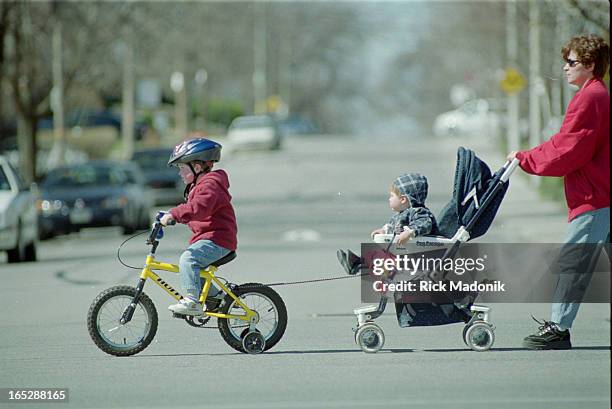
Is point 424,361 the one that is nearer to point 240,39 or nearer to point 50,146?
point 50,146

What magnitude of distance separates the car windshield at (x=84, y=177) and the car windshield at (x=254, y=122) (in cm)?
3553

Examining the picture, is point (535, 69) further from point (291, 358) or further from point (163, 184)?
point (291, 358)

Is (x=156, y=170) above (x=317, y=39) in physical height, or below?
below

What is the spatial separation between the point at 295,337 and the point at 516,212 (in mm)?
18335

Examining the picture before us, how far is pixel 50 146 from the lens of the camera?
52.7m

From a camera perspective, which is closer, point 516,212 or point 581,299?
point 581,299

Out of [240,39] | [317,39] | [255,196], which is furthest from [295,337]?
[317,39]

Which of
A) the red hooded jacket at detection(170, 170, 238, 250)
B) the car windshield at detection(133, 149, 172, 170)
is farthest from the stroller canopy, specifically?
the car windshield at detection(133, 149, 172, 170)

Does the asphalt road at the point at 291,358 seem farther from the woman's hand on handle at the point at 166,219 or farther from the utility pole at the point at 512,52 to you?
the utility pole at the point at 512,52

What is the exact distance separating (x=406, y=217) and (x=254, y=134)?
5437 cm

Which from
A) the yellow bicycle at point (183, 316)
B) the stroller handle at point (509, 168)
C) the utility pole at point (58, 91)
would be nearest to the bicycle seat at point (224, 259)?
the yellow bicycle at point (183, 316)

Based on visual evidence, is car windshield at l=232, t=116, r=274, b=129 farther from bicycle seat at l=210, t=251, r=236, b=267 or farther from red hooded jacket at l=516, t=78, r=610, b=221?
red hooded jacket at l=516, t=78, r=610, b=221

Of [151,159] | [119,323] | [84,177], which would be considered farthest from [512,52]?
[119,323]

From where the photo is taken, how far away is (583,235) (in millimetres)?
9734
